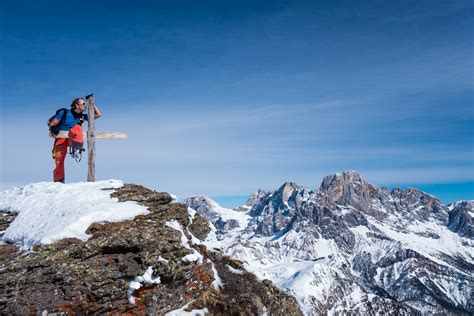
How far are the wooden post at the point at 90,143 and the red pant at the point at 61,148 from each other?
0.78m

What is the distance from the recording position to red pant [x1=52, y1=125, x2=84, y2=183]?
89.1 feet

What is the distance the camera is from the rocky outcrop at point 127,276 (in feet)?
59.0

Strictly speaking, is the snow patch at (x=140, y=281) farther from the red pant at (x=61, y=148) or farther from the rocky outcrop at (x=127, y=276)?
the red pant at (x=61, y=148)

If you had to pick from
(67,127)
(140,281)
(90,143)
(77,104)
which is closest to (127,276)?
(140,281)

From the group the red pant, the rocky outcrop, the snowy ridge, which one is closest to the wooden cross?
the red pant

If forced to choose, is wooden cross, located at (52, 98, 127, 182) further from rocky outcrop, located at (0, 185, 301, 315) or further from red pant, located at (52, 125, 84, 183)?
rocky outcrop, located at (0, 185, 301, 315)

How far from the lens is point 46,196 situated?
24359mm

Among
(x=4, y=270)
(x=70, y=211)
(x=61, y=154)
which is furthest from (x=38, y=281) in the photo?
(x=61, y=154)

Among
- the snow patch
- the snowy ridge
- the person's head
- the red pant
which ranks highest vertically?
the person's head

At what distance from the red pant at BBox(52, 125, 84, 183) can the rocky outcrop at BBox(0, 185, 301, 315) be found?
7750 mm

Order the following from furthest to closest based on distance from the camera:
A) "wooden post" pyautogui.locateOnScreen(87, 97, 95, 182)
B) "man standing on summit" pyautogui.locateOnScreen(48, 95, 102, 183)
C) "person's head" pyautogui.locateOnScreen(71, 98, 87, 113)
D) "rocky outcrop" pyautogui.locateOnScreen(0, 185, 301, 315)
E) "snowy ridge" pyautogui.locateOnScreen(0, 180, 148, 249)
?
"wooden post" pyautogui.locateOnScreen(87, 97, 95, 182) < "person's head" pyautogui.locateOnScreen(71, 98, 87, 113) < "man standing on summit" pyautogui.locateOnScreen(48, 95, 102, 183) < "snowy ridge" pyautogui.locateOnScreen(0, 180, 148, 249) < "rocky outcrop" pyautogui.locateOnScreen(0, 185, 301, 315)

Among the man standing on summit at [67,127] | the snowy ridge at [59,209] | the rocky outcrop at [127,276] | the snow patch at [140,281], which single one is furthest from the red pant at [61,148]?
the snow patch at [140,281]

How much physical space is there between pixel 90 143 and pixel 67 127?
1.71 m

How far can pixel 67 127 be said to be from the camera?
27438 mm
